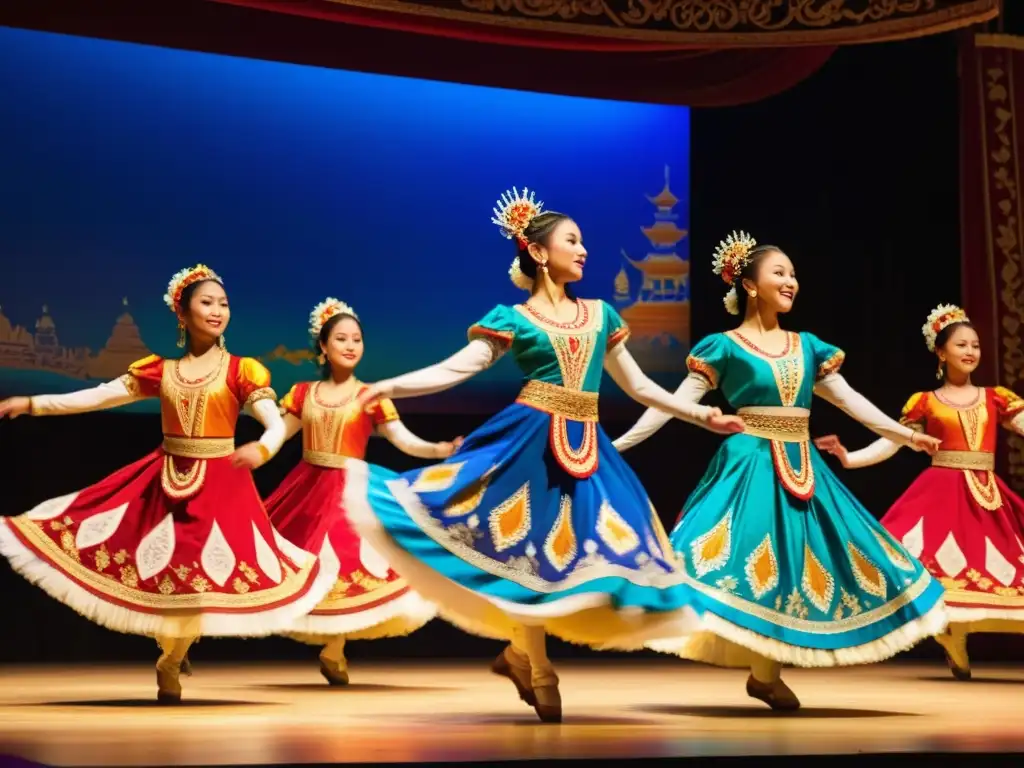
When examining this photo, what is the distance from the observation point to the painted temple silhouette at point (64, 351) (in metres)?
6.20

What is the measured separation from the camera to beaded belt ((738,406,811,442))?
15.9ft

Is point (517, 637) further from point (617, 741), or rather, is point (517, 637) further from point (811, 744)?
point (811, 744)

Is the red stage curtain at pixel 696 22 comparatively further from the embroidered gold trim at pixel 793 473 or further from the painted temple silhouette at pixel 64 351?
the embroidered gold trim at pixel 793 473

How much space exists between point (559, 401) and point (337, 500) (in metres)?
1.61

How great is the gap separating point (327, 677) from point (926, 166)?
361 cm

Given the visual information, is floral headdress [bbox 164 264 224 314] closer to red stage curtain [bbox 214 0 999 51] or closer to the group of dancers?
the group of dancers

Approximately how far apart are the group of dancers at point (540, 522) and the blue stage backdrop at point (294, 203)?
129 centimetres

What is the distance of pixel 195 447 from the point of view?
4961 mm

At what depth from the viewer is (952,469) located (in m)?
6.23

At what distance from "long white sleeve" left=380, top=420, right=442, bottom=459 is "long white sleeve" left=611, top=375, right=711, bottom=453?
873mm

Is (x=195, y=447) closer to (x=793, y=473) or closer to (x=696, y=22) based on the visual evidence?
(x=793, y=473)

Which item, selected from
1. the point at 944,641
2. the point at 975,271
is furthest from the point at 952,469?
the point at 975,271

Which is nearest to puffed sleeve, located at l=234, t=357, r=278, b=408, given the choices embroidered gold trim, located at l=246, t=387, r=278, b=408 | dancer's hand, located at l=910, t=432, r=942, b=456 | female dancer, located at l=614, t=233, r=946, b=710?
embroidered gold trim, located at l=246, t=387, r=278, b=408

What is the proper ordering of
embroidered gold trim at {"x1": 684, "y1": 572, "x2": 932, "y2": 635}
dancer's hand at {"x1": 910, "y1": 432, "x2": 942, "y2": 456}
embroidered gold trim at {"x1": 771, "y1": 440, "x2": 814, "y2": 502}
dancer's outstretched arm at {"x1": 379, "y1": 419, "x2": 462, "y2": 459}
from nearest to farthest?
embroidered gold trim at {"x1": 684, "y1": 572, "x2": 932, "y2": 635}
embroidered gold trim at {"x1": 771, "y1": 440, "x2": 814, "y2": 502}
dancer's hand at {"x1": 910, "y1": 432, "x2": 942, "y2": 456}
dancer's outstretched arm at {"x1": 379, "y1": 419, "x2": 462, "y2": 459}
